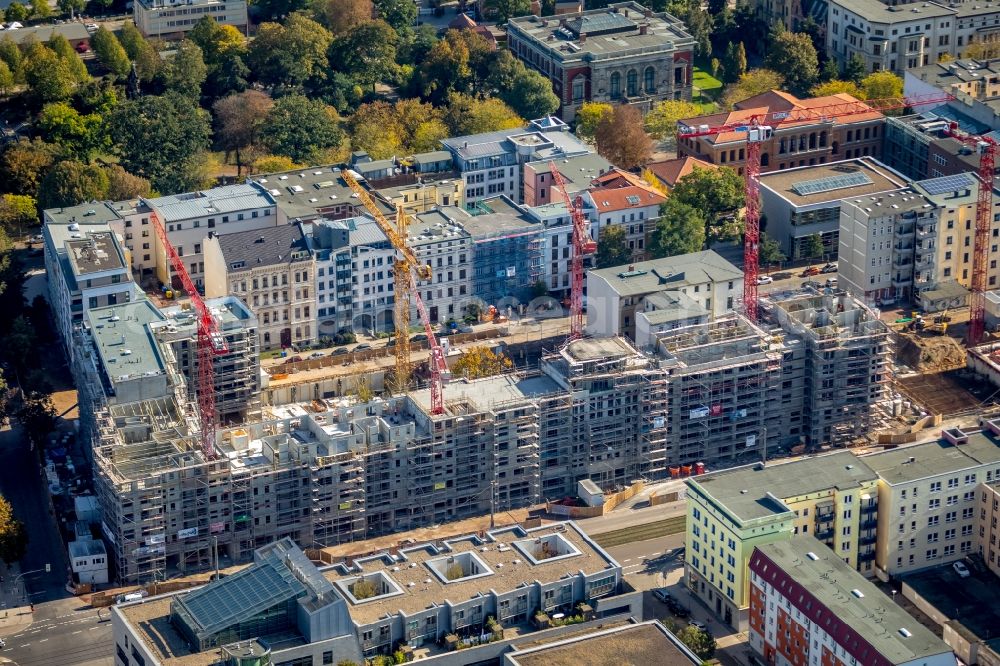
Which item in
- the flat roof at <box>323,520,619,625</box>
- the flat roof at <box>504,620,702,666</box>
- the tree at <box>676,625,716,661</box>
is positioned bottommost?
the tree at <box>676,625,716,661</box>

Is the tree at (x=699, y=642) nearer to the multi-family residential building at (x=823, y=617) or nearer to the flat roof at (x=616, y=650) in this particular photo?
the multi-family residential building at (x=823, y=617)

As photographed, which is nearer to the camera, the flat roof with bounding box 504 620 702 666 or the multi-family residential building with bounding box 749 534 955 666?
the multi-family residential building with bounding box 749 534 955 666

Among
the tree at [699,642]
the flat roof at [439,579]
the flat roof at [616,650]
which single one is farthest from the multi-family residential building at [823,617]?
the flat roof at [439,579]

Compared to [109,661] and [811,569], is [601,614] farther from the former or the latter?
[109,661]

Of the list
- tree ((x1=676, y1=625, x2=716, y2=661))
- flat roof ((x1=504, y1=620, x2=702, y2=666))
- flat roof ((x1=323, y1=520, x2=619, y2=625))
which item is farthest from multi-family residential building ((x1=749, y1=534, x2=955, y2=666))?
flat roof ((x1=323, y1=520, x2=619, y2=625))

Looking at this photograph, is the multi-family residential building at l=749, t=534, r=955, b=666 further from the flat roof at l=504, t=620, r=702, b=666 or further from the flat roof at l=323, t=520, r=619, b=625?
the flat roof at l=323, t=520, r=619, b=625

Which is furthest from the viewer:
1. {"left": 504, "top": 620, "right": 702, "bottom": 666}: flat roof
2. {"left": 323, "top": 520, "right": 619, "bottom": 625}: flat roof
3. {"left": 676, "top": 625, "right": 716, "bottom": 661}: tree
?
{"left": 676, "top": 625, "right": 716, "bottom": 661}: tree

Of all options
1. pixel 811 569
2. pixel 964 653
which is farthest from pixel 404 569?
pixel 964 653
